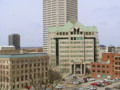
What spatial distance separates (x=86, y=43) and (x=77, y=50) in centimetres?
863

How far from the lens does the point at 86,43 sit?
17138 centimetres

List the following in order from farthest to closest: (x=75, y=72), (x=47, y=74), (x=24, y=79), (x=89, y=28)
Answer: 1. (x=89, y=28)
2. (x=75, y=72)
3. (x=47, y=74)
4. (x=24, y=79)

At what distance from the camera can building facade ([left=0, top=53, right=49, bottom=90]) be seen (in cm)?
11537

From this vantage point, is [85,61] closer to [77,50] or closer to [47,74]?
[77,50]

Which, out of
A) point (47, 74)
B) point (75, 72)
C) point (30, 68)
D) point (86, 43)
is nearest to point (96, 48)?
point (86, 43)

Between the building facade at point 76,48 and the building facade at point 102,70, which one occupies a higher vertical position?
the building facade at point 76,48

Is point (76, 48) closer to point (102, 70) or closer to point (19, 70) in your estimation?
point (102, 70)

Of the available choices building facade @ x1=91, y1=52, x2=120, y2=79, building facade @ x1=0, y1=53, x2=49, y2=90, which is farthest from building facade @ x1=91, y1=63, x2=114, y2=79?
building facade @ x1=0, y1=53, x2=49, y2=90

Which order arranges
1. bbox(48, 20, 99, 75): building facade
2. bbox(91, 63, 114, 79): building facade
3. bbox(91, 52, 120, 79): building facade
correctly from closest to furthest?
bbox(91, 52, 120, 79): building facade → bbox(91, 63, 114, 79): building facade → bbox(48, 20, 99, 75): building facade

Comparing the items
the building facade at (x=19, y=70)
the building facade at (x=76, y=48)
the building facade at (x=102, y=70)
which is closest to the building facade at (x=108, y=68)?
the building facade at (x=102, y=70)

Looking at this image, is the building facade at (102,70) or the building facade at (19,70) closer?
the building facade at (19,70)

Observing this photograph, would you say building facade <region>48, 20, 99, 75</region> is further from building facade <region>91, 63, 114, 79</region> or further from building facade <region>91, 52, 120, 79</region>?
building facade <region>91, 52, 120, 79</region>

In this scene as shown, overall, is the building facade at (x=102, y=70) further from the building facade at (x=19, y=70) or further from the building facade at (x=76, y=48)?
the building facade at (x=19, y=70)

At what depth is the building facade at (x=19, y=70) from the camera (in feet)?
379
